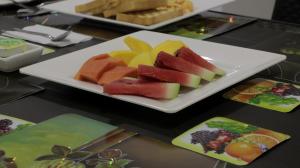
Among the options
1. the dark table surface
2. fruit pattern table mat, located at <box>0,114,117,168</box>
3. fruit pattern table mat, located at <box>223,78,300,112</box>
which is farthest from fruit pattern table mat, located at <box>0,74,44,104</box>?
fruit pattern table mat, located at <box>223,78,300,112</box>

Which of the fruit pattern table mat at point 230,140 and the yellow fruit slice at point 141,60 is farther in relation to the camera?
the yellow fruit slice at point 141,60

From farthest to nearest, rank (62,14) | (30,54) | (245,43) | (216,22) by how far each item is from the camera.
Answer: (62,14), (216,22), (245,43), (30,54)

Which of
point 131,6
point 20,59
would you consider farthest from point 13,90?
point 131,6

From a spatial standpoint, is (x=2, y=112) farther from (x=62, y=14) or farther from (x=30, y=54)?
(x=62, y=14)

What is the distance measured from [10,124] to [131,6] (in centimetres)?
62

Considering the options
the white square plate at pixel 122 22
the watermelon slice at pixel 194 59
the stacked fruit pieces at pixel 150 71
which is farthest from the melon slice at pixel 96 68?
the white square plate at pixel 122 22

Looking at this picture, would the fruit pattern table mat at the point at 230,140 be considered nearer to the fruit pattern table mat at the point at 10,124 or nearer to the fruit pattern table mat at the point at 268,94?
the fruit pattern table mat at the point at 268,94

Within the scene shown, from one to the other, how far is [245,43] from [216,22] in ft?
0.60

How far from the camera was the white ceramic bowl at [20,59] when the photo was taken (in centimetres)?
100

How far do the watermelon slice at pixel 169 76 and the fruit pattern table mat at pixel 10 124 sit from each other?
20 centimetres

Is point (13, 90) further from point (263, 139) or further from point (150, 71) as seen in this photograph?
point (263, 139)

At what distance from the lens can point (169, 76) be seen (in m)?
0.83

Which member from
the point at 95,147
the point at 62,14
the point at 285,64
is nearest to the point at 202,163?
the point at 95,147

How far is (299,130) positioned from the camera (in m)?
0.77
